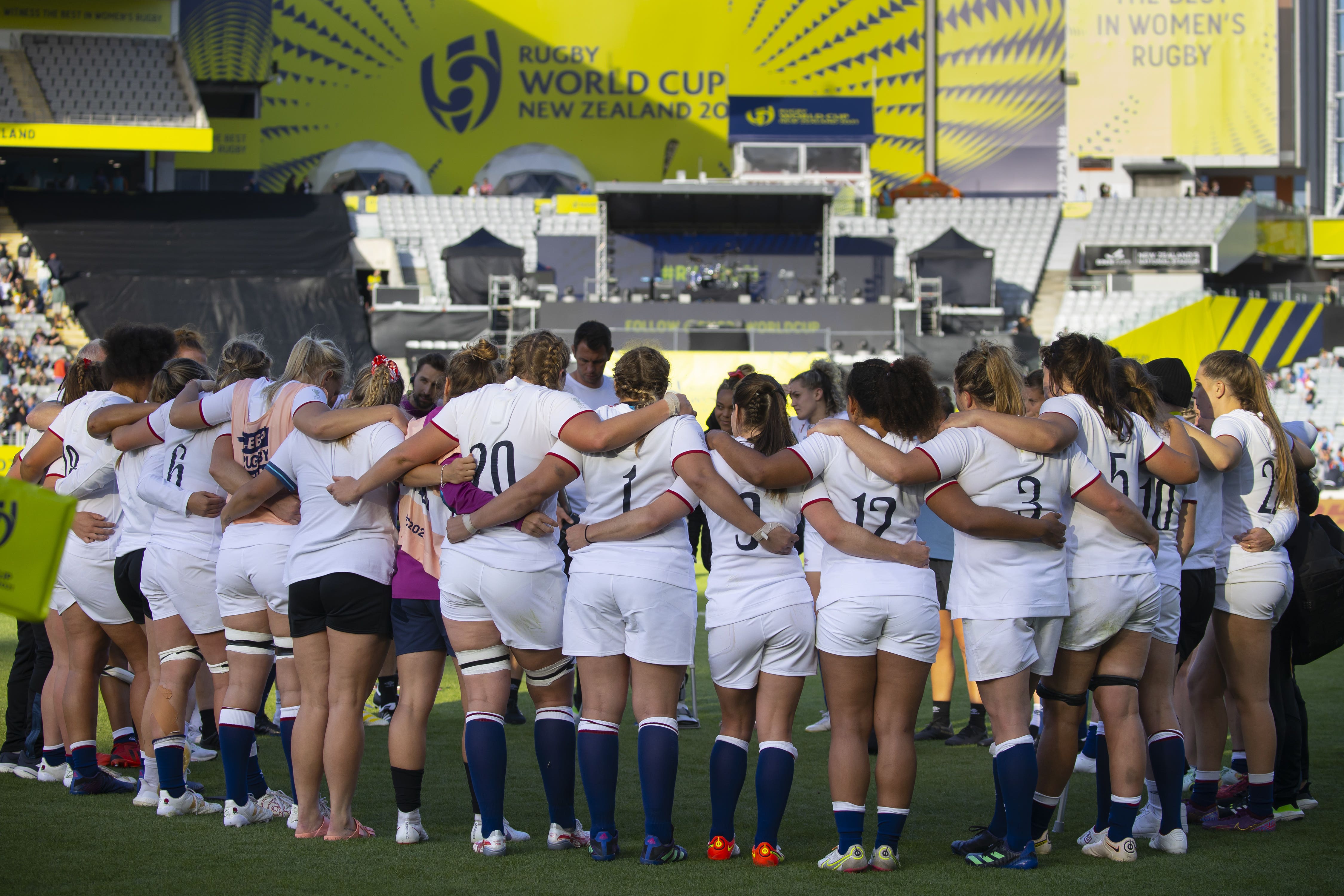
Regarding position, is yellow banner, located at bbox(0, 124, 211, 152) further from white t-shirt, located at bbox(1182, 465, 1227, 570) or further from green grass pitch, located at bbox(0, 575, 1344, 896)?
white t-shirt, located at bbox(1182, 465, 1227, 570)

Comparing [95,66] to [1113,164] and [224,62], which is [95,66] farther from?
[1113,164]

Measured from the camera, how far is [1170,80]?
132 feet

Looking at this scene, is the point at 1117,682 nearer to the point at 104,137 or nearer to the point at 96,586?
the point at 96,586

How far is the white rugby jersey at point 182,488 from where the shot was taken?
484 centimetres

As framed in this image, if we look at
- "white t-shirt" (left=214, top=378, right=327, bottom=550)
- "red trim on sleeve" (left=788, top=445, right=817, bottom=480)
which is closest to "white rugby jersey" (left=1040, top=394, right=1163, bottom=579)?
"red trim on sleeve" (left=788, top=445, right=817, bottom=480)

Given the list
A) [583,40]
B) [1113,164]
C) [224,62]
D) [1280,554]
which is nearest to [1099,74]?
[1113,164]

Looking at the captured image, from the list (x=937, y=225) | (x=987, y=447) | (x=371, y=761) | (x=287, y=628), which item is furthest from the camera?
(x=937, y=225)

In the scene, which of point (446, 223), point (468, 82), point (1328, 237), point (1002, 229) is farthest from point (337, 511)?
point (468, 82)

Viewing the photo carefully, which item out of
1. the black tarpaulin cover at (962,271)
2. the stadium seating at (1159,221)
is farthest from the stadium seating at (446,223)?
the stadium seating at (1159,221)

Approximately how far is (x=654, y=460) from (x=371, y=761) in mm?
2621

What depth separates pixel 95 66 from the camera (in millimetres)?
31641

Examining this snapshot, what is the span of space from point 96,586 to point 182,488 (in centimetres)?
67

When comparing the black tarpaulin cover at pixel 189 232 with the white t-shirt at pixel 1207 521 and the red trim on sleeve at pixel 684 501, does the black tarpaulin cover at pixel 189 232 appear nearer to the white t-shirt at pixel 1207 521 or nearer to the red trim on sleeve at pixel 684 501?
the red trim on sleeve at pixel 684 501

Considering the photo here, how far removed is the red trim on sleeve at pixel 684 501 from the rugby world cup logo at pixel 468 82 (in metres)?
38.2
